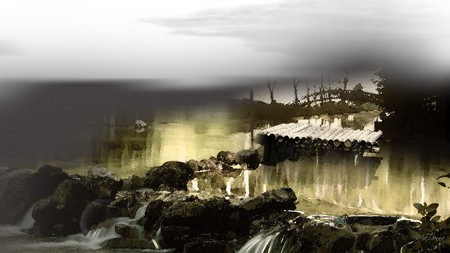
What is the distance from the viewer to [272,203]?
3.86 metres

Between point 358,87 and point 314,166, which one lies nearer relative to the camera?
point 358,87

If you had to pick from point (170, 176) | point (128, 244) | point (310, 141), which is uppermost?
point (310, 141)

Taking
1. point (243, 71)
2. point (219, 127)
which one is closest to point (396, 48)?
point (243, 71)

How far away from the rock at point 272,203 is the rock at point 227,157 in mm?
282

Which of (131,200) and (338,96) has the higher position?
(338,96)

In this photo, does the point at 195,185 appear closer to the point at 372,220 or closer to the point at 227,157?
the point at 227,157

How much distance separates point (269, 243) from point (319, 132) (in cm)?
75

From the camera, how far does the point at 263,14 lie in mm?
3777

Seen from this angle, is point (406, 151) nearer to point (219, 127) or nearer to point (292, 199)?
point (292, 199)

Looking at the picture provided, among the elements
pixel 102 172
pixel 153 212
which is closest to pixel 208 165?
pixel 153 212

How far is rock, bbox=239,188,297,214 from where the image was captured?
386 cm

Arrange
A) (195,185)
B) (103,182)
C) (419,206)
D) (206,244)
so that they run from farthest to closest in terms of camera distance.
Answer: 1. (103,182)
2. (195,185)
3. (206,244)
4. (419,206)

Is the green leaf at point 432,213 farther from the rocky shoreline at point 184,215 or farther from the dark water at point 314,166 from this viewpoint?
the dark water at point 314,166

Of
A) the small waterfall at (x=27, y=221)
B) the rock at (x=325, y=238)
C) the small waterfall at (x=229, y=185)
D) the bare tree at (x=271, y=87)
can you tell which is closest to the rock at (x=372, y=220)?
the rock at (x=325, y=238)
